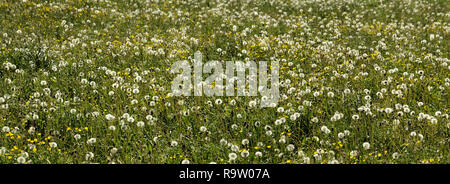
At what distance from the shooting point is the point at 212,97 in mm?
6145

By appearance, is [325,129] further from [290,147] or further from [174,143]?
[174,143]

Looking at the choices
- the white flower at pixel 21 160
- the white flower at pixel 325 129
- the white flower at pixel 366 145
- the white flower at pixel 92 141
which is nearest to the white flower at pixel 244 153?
the white flower at pixel 325 129

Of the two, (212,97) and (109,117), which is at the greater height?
(212,97)

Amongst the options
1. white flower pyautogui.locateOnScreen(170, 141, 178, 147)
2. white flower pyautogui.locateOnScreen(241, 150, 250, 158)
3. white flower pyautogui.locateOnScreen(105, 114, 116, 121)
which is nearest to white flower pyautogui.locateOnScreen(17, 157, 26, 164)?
white flower pyautogui.locateOnScreen(105, 114, 116, 121)

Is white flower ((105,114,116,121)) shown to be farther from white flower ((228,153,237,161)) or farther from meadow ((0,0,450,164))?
white flower ((228,153,237,161))

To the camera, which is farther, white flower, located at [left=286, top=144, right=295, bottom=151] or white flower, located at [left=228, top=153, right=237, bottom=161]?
white flower, located at [left=286, top=144, right=295, bottom=151]

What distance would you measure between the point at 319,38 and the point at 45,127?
7.45 m

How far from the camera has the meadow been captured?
4715mm

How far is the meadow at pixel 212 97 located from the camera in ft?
15.5

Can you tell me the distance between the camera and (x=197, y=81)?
699 centimetres

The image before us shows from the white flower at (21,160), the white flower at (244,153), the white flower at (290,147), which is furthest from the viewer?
the white flower at (290,147)

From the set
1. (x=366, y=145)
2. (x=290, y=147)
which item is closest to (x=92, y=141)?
(x=290, y=147)

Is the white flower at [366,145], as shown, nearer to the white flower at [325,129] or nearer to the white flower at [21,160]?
the white flower at [325,129]

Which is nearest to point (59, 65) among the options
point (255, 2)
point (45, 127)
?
point (45, 127)
